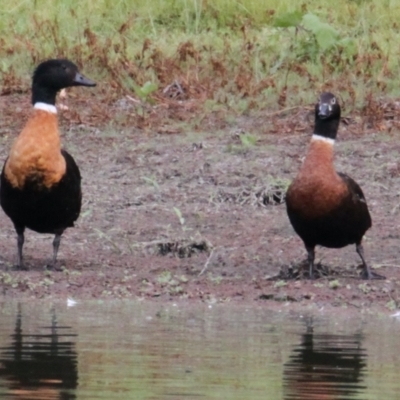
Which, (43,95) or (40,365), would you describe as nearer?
(40,365)

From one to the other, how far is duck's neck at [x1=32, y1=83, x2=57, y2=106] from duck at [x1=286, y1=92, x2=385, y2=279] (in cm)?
186

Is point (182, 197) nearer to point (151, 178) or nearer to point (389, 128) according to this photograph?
point (151, 178)

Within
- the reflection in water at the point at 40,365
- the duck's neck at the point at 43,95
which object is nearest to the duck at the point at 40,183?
the duck's neck at the point at 43,95

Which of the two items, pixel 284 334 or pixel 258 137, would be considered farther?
pixel 258 137

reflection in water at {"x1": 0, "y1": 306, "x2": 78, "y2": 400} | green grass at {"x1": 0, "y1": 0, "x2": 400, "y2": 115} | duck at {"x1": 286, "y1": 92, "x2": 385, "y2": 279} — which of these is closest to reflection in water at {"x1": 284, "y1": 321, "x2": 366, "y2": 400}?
reflection in water at {"x1": 0, "y1": 306, "x2": 78, "y2": 400}

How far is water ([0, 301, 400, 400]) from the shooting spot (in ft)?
21.2

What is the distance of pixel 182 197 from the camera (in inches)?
470

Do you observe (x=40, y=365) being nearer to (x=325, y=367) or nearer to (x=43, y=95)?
(x=325, y=367)

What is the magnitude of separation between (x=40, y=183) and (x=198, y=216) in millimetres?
2055

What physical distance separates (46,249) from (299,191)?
2224 mm

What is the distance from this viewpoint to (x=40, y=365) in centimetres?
701

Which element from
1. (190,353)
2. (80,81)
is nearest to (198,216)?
(80,81)

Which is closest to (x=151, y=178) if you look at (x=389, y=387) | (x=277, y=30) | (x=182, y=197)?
(x=182, y=197)

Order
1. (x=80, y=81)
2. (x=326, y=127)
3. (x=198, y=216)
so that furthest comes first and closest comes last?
(x=198, y=216), (x=80, y=81), (x=326, y=127)
